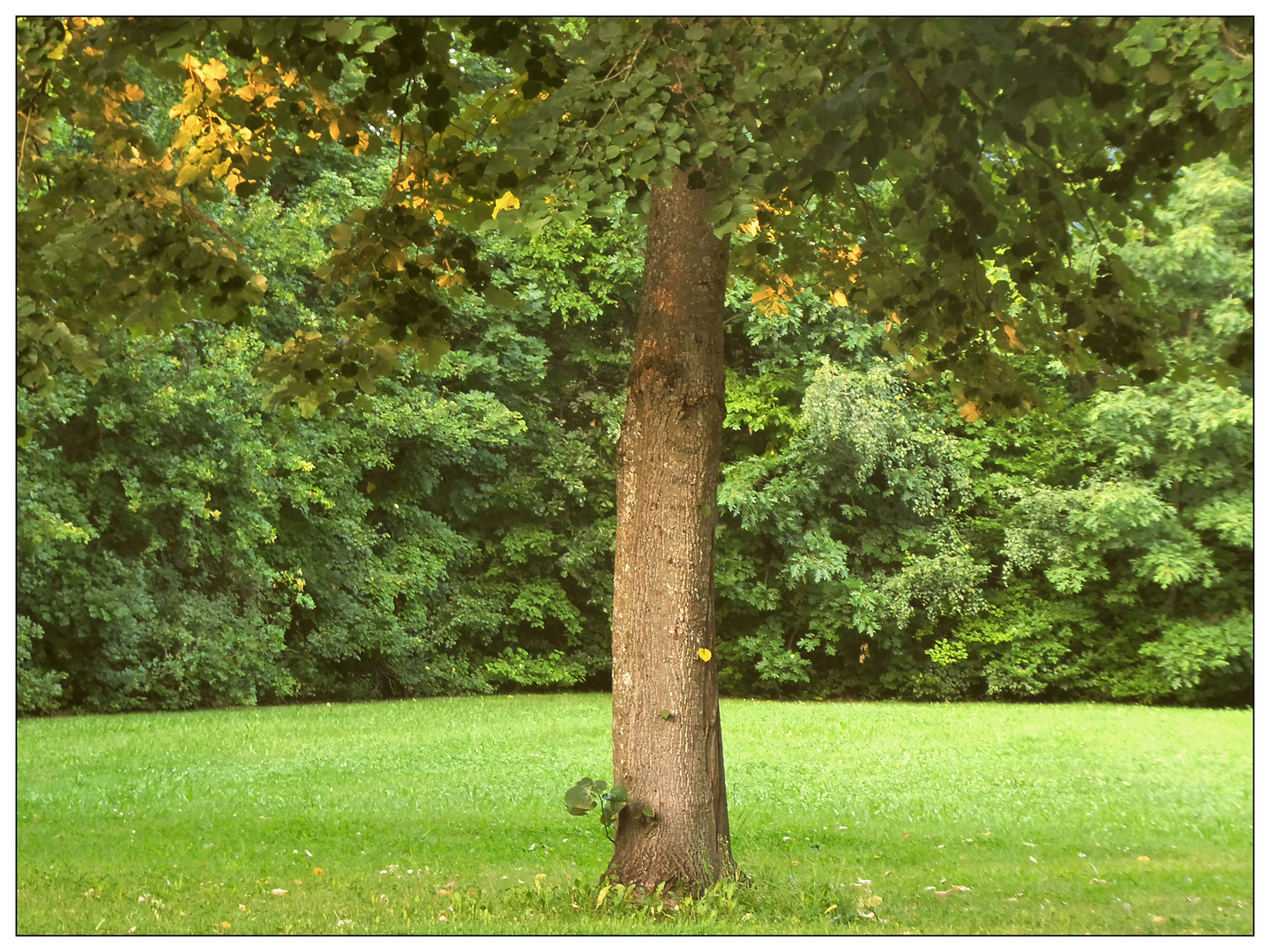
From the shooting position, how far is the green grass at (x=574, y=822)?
534 centimetres

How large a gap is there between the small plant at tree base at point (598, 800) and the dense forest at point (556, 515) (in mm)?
9408

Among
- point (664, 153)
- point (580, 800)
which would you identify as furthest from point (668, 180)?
point (580, 800)

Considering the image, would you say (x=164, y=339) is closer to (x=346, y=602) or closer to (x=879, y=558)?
(x=346, y=602)

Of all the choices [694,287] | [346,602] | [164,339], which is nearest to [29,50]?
[694,287]

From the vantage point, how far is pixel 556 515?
18.8m

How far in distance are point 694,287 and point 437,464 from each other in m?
13.8

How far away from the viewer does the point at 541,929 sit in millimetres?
4664

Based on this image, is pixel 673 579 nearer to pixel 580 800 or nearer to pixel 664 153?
pixel 580 800

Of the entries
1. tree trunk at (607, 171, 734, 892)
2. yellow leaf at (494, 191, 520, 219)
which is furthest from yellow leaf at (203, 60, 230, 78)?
tree trunk at (607, 171, 734, 892)

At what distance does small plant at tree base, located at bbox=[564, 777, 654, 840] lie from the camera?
4828mm

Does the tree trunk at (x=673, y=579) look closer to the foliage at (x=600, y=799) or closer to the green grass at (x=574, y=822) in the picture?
the foliage at (x=600, y=799)

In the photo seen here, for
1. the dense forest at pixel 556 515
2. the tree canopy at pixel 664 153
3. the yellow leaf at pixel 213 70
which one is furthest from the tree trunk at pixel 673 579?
the dense forest at pixel 556 515

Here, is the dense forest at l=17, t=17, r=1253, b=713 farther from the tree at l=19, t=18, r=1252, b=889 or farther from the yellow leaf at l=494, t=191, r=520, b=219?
the yellow leaf at l=494, t=191, r=520, b=219

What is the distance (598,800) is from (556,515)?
1387 centimetres
